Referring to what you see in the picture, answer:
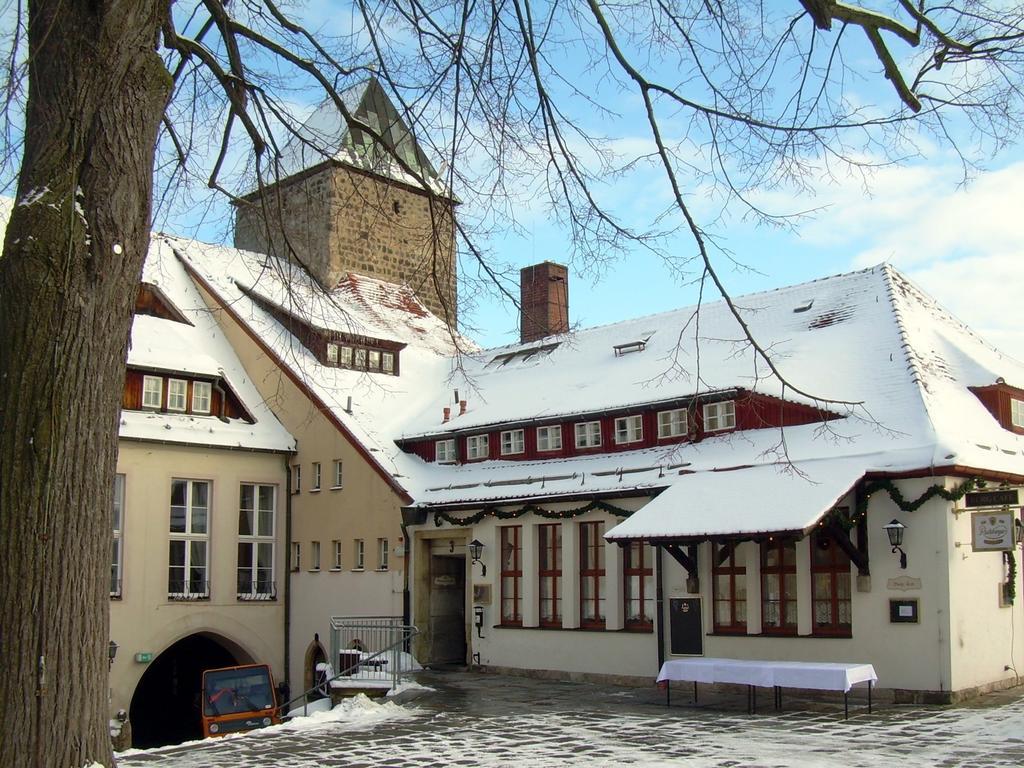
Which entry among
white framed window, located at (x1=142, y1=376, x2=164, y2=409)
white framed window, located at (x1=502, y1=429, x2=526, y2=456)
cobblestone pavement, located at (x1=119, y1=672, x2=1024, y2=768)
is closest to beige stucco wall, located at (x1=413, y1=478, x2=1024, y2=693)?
cobblestone pavement, located at (x1=119, y1=672, x2=1024, y2=768)

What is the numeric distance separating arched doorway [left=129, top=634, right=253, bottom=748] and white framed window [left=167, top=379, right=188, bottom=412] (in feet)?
18.0

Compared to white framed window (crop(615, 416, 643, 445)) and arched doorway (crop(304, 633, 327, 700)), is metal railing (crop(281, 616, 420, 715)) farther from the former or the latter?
white framed window (crop(615, 416, 643, 445))

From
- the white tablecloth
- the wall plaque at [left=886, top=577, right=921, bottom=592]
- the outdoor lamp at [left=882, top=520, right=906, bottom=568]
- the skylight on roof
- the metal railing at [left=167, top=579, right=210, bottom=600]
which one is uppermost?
the skylight on roof

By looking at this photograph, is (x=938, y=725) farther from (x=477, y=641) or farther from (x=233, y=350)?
(x=233, y=350)

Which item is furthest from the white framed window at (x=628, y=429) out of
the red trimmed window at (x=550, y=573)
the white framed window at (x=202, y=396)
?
the white framed window at (x=202, y=396)

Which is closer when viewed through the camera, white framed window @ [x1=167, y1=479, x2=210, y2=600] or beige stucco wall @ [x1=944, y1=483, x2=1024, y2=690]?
beige stucco wall @ [x1=944, y1=483, x2=1024, y2=690]

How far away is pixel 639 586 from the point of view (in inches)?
782

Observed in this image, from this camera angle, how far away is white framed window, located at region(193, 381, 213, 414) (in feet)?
86.1

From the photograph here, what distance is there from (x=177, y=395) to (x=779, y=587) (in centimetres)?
1451

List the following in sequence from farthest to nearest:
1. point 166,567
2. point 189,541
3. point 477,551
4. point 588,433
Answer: point 189,541 → point 166,567 → point 588,433 → point 477,551

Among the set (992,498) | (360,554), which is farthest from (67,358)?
(360,554)

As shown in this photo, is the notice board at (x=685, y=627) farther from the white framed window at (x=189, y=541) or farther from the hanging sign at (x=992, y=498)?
the white framed window at (x=189, y=541)

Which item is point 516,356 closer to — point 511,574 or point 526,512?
point 526,512

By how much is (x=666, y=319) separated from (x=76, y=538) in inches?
833
